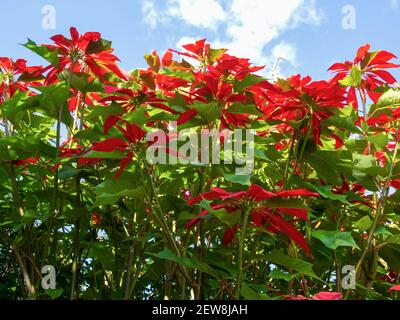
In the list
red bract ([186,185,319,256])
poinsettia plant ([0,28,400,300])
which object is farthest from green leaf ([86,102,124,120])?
red bract ([186,185,319,256])

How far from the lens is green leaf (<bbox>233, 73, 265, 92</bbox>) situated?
132cm

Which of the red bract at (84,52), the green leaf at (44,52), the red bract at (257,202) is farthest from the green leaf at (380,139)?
the green leaf at (44,52)

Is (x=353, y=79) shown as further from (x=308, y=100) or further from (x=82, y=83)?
(x=82, y=83)

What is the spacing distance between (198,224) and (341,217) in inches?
15.4

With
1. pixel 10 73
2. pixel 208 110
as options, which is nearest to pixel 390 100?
pixel 208 110

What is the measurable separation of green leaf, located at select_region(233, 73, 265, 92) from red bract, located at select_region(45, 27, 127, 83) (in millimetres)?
381

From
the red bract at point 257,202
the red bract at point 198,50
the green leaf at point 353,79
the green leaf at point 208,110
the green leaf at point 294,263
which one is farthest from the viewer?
the red bract at point 198,50

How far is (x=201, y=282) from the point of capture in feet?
4.70

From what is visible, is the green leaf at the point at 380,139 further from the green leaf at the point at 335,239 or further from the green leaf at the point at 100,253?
the green leaf at the point at 100,253

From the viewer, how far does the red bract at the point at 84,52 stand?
158cm

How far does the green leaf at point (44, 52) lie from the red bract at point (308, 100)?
566 millimetres
